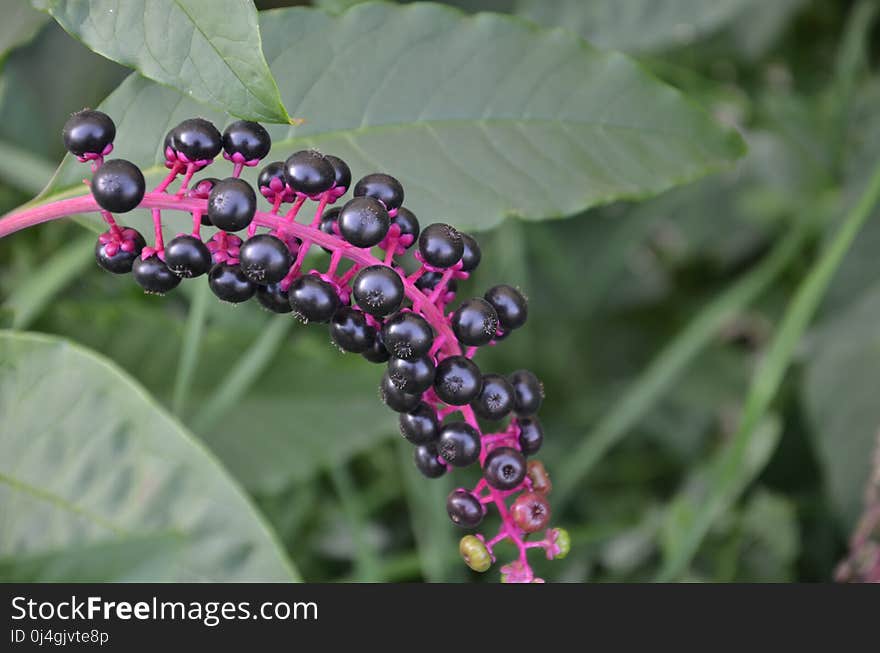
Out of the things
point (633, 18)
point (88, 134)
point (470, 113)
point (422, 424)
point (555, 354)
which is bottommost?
point (422, 424)

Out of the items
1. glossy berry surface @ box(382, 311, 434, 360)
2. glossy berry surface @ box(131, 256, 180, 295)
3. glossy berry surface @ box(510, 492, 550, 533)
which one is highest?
glossy berry surface @ box(131, 256, 180, 295)

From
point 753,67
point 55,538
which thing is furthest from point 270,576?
point 753,67

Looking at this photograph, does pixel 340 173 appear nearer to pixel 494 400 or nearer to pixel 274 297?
pixel 274 297

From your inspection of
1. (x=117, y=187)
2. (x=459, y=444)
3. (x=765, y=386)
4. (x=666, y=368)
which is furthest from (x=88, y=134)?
(x=666, y=368)

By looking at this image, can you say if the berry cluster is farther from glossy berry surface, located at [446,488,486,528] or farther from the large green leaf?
the large green leaf

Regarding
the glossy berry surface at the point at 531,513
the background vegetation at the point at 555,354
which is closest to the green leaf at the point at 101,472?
the background vegetation at the point at 555,354

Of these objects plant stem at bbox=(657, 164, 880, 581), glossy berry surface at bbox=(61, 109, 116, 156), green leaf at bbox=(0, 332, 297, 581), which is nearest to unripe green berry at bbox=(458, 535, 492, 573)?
green leaf at bbox=(0, 332, 297, 581)
